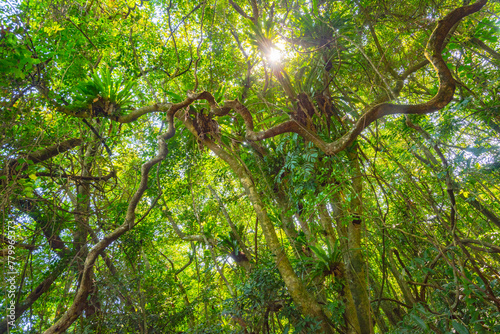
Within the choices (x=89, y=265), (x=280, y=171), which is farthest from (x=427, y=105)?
(x=89, y=265)

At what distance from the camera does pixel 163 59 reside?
3.91 meters

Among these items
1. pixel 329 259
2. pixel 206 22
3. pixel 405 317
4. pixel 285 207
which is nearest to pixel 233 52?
pixel 206 22

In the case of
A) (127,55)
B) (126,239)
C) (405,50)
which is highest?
(127,55)

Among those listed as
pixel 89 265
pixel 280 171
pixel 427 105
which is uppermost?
pixel 280 171

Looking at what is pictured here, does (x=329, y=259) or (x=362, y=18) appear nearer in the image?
(x=329, y=259)

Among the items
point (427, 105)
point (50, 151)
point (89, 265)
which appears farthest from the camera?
point (50, 151)

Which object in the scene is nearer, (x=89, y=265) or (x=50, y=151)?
(x=89, y=265)

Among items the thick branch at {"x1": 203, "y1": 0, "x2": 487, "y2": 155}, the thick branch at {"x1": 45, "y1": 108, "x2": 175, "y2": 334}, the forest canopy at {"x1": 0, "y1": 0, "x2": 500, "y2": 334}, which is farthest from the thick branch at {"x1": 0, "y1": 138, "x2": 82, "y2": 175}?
the thick branch at {"x1": 203, "y1": 0, "x2": 487, "y2": 155}

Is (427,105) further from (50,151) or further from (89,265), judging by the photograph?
(50,151)

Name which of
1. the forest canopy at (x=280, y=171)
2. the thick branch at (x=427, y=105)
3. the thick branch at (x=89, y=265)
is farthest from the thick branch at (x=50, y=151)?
the thick branch at (x=427, y=105)

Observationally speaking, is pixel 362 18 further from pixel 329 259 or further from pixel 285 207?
pixel 329 259

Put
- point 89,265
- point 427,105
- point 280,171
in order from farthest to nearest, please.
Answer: point 280,171 < point 89,265 < point 427,105

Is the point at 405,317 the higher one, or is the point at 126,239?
the point at 126,239

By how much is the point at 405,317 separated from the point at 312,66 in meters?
2.59
